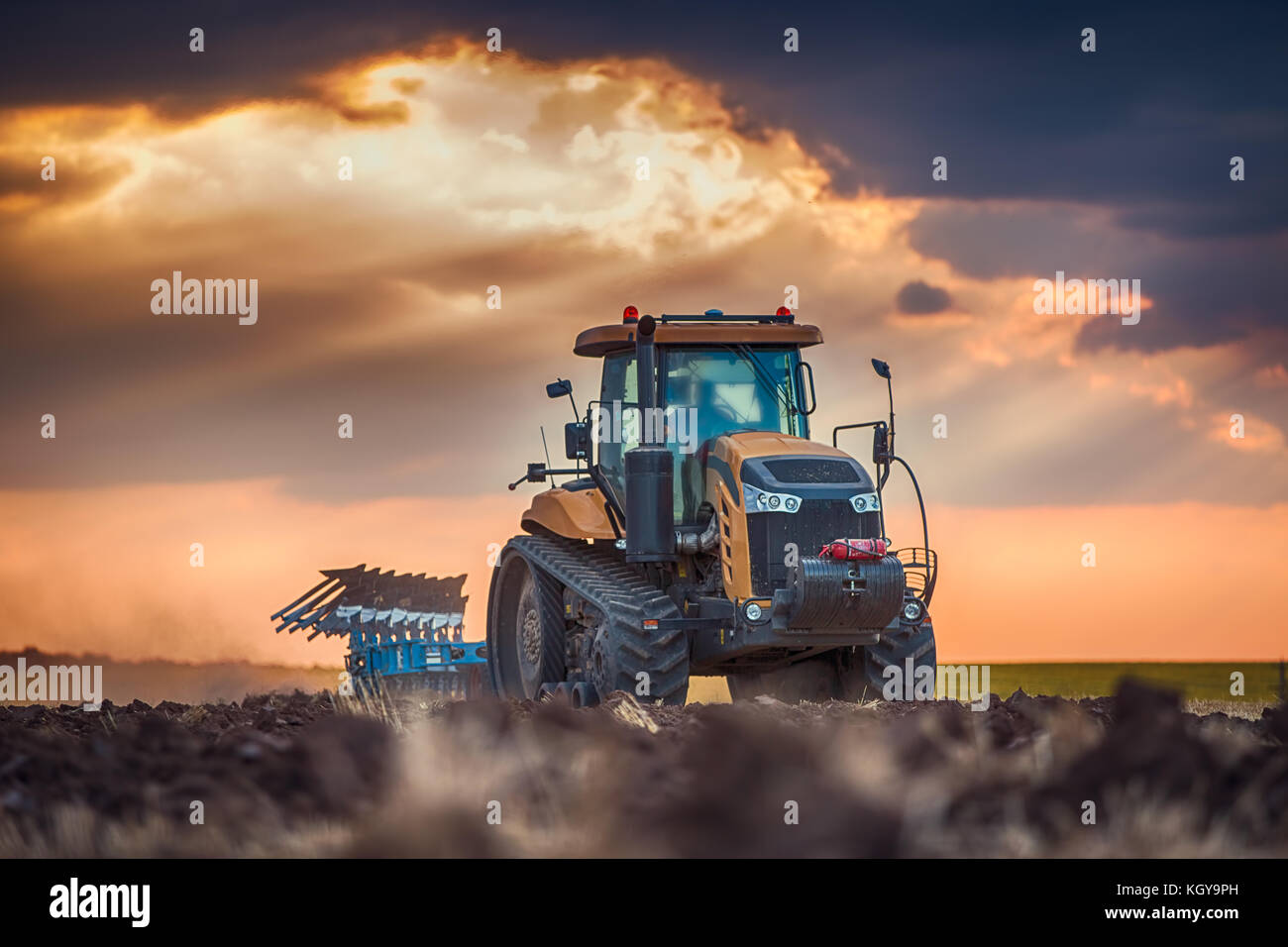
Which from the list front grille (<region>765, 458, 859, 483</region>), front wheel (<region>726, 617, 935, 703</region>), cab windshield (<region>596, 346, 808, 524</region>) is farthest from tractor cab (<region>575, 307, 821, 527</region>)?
front wheel (<region>726, 617, 935, 703</region>)

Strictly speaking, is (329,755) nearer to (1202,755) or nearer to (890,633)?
(1202,755)

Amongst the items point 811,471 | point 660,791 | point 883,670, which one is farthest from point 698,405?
point 660,791

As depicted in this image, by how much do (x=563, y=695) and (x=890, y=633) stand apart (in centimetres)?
303

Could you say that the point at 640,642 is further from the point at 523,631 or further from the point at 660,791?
the point at 660,791

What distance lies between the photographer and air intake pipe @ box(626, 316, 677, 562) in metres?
14.2

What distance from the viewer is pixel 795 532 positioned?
13727 millimetres

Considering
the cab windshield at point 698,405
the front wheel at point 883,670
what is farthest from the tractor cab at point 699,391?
the front wheel at point 883,670

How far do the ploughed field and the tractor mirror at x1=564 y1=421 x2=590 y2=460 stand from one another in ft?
17.7

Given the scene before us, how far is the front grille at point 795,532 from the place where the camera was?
13.6 metres

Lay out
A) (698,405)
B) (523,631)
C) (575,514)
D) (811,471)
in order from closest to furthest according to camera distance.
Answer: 1. (811,471)
2. (698,405)
3. (575,514)
4. (523,631)

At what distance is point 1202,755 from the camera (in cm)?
852

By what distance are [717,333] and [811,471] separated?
1.83 m

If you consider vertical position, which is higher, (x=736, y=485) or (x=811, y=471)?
(x=811, y=471)
